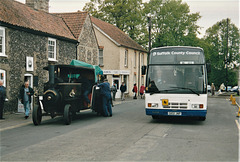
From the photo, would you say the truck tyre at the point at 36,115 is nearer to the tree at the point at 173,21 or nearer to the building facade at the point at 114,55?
the building facade at the point at 114,55

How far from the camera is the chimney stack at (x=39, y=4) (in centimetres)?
2528

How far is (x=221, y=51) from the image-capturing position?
2739 inches

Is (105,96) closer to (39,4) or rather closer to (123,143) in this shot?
(123,143)

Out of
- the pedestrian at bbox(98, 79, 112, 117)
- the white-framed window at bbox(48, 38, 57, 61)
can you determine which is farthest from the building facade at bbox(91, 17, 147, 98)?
the pedestrian at bbox(98, 79, 112, 117)

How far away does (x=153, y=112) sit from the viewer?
43.1 ft

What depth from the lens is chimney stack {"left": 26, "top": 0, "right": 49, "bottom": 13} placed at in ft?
82.9

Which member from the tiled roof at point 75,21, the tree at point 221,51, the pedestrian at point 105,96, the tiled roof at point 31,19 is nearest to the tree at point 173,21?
the tree at point 221,51

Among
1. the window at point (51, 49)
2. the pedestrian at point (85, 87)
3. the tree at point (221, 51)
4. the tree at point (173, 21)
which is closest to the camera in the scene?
the pedestrian at point (85, 87)

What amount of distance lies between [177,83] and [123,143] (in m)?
5.04

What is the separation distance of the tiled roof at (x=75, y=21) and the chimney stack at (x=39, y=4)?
2.48 metres

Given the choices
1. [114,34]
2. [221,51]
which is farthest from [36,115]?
[221,51]

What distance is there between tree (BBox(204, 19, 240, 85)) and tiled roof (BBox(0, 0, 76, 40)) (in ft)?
153

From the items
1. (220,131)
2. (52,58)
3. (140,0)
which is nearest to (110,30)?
(140,0)

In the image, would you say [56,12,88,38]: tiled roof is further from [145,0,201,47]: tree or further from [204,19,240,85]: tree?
[204,19,240,85]: tree
